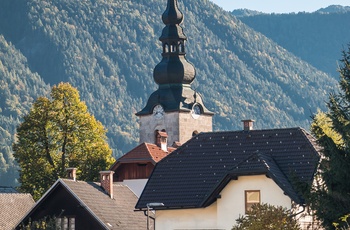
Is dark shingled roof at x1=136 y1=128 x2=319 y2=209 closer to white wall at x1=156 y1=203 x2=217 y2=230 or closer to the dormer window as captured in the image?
white wall at x1=156 y1=203 x2=217 y2=230

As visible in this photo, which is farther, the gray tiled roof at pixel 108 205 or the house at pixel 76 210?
the gray tiled roof at pixel 108 205

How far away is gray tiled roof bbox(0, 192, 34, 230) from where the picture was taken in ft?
262

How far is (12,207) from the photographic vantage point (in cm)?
8131

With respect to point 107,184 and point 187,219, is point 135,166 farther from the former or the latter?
point 187,219

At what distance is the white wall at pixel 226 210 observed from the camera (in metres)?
55.8

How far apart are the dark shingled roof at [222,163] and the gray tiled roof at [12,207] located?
20994 millimetres

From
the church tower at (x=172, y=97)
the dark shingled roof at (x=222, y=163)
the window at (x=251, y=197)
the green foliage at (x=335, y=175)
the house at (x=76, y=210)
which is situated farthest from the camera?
the church tower at (x=172, y=97)

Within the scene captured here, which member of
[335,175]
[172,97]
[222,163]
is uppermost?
[172,97]

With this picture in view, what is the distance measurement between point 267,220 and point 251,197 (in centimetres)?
888

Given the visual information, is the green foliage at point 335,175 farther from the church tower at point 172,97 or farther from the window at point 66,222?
the church tower at point 172,97

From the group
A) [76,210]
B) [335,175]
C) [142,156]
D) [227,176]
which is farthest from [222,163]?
[142,156]

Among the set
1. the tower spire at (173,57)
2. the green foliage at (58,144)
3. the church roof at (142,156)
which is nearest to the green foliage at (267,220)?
the church roof at (142,156)

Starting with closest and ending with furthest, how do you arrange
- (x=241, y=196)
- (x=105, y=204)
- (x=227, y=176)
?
(x=227, y=176) < (x=241, y=196) < (x=105, y=204)

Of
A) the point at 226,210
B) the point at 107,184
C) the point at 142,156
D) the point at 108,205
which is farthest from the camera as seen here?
the point at 142,156
